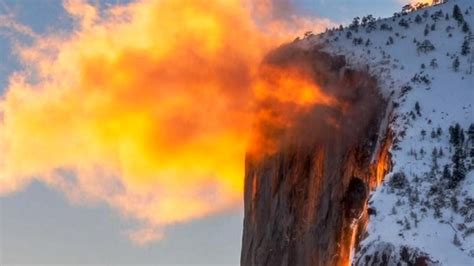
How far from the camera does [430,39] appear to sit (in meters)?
62.9

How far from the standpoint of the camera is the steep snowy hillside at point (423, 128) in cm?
3438

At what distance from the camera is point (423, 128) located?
152ft

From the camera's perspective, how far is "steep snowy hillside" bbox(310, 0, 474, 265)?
3438 cm

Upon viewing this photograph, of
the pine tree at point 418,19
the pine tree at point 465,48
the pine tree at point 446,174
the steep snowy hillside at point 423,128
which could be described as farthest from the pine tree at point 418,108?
the pine tree at point 418,19

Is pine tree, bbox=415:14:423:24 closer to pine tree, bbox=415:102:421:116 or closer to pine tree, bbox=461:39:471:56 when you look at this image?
pine tree, bbox=461:39:471:56

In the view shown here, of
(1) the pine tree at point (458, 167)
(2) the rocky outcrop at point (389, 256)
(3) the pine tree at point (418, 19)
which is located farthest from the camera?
(3) the pine tree at point (418, 19)

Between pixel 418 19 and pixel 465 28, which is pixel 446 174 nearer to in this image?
pixel 465 28

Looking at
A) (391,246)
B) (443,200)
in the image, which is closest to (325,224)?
(443,200)

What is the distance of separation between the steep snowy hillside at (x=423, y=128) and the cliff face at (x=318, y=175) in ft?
5.02

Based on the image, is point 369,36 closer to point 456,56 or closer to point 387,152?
point 456,56

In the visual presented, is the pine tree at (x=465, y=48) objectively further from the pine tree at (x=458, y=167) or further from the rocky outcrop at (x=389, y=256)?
the rocky outcrop at (x=389, y=256)

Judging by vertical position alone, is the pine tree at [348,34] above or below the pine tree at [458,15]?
below

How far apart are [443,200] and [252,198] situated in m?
31.1

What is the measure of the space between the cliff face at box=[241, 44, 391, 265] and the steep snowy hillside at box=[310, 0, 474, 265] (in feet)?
5.02
